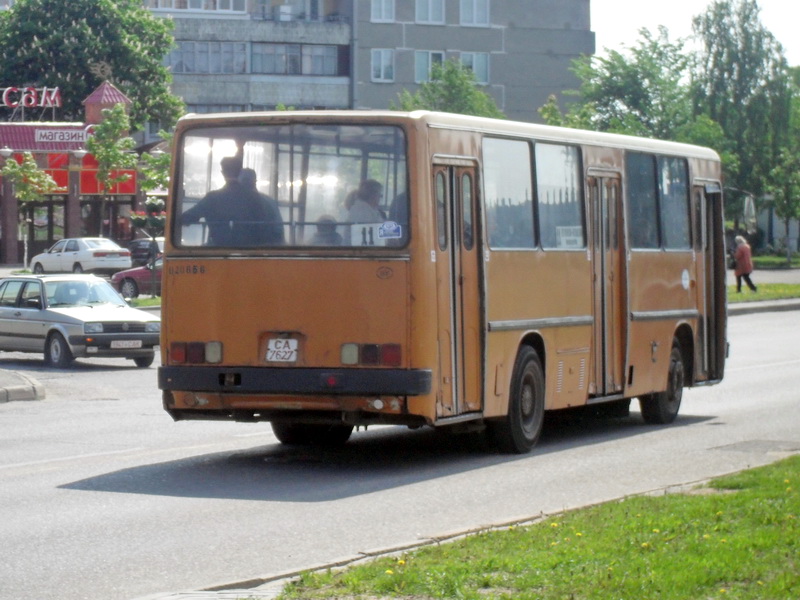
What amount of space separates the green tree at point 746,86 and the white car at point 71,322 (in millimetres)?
65485

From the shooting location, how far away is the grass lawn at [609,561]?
689 cm

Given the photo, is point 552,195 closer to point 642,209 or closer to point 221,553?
point 642,209

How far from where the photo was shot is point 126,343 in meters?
24.1

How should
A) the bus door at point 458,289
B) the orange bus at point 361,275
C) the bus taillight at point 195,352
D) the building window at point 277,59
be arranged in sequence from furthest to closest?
1. the building window at point 277,59
2. the bus taillight at point 195,352
3. the bus door at point 458,289
4. the orange bus at point 361,275

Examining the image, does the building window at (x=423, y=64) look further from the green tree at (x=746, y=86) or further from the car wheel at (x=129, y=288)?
the car wheel at (x=129, y=288)

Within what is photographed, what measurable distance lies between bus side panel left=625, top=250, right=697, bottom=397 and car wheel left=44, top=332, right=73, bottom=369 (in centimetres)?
A: 1063

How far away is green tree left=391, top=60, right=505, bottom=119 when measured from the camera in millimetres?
79000

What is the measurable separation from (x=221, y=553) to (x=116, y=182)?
199 ft

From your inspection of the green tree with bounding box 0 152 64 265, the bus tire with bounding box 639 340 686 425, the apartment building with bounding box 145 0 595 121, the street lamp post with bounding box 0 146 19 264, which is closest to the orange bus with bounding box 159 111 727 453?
the bus tire with bounding box 639 340 686 425

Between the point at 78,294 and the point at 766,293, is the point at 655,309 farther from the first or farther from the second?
the point at 766,293

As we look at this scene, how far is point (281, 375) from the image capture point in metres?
12.0

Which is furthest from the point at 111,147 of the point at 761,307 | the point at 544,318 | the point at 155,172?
the point at 544,318

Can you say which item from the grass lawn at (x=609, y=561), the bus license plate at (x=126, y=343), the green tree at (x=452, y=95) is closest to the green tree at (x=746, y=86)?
the green tree at (x=452, y=95)

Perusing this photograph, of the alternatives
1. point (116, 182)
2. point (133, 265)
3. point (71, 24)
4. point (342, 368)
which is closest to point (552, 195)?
point (342, 368)
